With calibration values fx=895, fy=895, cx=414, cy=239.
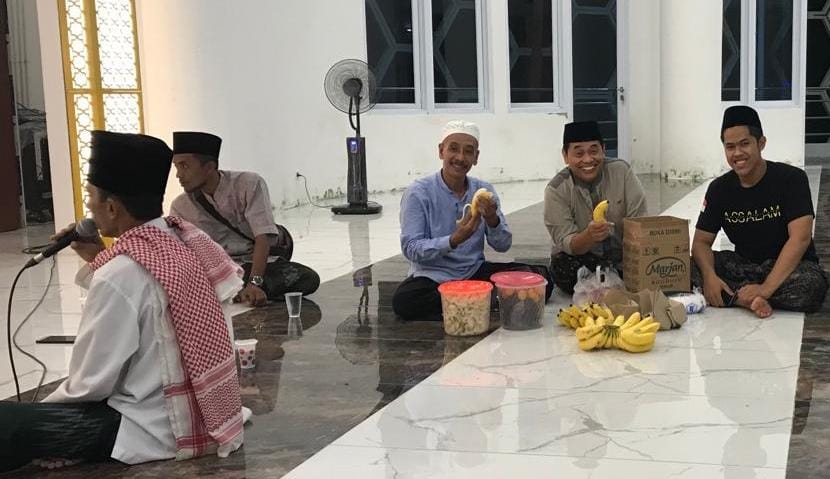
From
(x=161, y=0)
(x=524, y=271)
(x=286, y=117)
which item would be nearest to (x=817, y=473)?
(x=524, y=271)

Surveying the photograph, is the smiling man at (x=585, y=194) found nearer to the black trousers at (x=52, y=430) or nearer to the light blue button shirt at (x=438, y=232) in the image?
the light blue button shirt at (x=438, y=232)

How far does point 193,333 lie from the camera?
2.19 metres

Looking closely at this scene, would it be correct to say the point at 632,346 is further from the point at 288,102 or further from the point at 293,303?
the point at 288,102

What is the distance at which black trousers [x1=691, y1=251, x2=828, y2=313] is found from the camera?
3.72 meters

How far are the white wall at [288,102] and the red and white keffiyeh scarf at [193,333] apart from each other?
4475 mm

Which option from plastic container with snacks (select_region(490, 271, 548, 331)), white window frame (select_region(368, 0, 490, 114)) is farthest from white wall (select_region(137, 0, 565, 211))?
plastic container with snacks (select_region(490, 271, 548, 331))

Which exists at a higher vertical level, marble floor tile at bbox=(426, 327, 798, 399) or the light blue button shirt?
the light blue button shirt

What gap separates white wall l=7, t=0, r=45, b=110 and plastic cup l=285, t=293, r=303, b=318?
5570 millimetres

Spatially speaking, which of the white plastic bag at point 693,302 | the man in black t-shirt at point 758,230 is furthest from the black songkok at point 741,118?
the white plastic bag at point 693,302

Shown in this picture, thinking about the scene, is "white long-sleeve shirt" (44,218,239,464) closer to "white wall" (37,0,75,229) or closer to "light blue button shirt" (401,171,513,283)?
"light blue button shirt" (401,171,513,283)

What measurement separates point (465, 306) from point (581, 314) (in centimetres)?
47

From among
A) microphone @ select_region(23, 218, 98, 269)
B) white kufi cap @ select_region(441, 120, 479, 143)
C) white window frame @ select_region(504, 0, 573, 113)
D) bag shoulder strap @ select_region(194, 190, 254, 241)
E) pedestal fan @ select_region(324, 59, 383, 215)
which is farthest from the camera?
white window frame @ select_region(504, 0, 573, 113)

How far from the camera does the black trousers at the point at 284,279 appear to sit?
449cm

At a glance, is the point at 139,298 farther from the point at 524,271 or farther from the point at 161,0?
the point at 161,0
